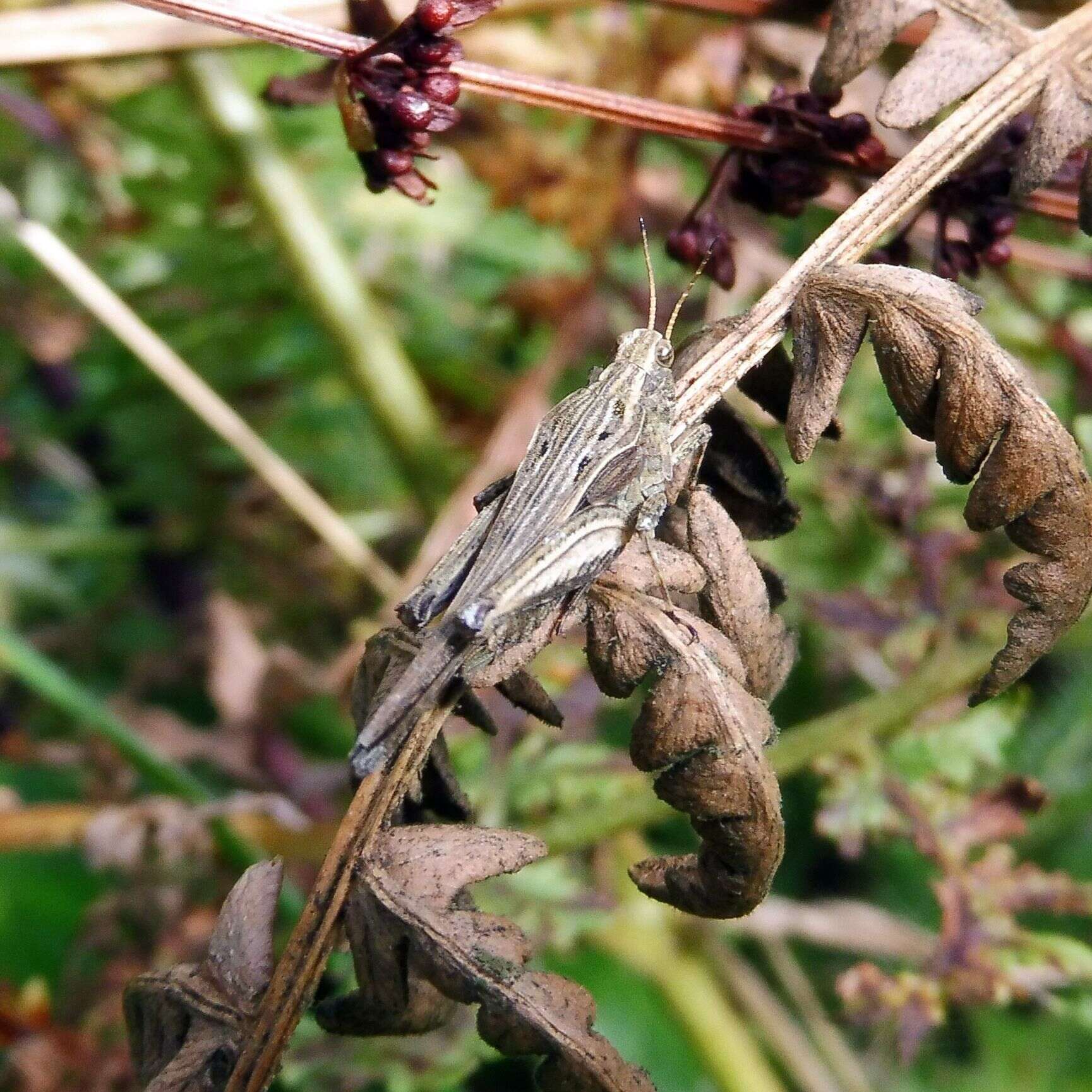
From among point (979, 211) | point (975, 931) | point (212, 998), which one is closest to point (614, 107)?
point (979, 211)

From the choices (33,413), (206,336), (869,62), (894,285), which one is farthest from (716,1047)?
(33,413)

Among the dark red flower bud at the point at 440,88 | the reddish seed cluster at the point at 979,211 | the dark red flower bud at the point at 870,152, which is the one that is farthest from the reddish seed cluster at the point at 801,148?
the dark red flower bud at the point at 440,88

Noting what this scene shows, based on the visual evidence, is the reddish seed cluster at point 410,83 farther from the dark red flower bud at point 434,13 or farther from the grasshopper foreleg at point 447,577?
the grasshopper foreleg at point 447,577

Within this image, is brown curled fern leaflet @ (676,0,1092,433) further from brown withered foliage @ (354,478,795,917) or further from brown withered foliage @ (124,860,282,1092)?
brown withered foliage @ (124,860,282,1092)

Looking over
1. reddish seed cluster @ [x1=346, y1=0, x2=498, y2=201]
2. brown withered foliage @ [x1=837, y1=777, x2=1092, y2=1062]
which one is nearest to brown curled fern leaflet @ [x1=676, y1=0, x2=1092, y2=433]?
reddish seed cluster @ [x1=346, y1=0, x2=498, y2=201]

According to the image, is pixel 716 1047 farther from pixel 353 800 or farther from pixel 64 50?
pixel 64 50

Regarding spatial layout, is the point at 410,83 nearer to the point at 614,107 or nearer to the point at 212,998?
the point at 614,107
